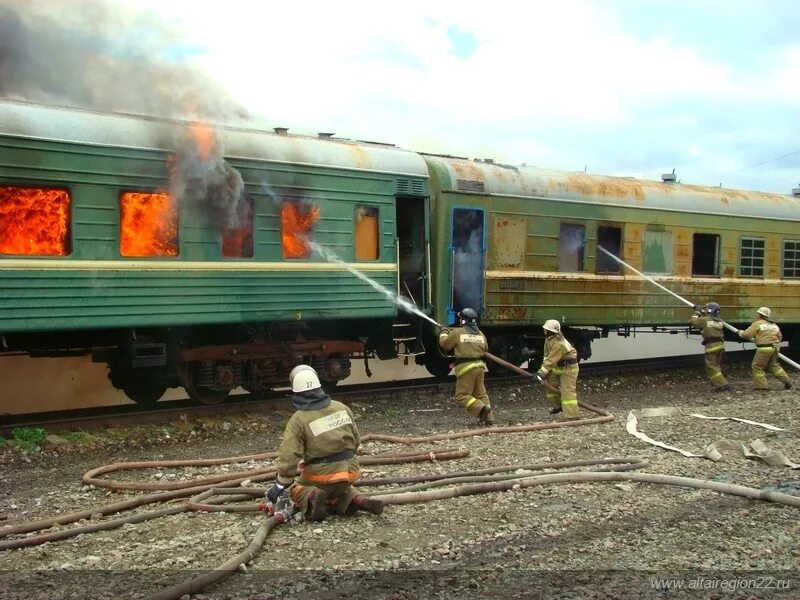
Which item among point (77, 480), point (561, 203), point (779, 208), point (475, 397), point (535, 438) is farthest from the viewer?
point (779, 208)

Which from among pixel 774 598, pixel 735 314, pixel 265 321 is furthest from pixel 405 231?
pixel 774 598

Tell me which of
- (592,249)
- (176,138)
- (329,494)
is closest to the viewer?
(329,494)

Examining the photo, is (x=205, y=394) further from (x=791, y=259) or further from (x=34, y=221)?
(x=791, y=259)

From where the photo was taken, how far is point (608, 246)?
49.8 ft

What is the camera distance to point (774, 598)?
4.91 m

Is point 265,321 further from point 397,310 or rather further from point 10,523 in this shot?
point 10,523

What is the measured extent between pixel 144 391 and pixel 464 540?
675 cm

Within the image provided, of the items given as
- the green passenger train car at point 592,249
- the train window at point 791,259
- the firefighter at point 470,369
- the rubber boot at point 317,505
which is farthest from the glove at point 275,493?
the train window at point 791,259

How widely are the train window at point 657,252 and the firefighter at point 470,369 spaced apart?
5.77 meters

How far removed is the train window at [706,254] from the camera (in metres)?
16.6

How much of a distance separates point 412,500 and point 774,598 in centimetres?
264

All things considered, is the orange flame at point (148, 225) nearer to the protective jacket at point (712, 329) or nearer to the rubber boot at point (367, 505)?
the rubber boot at point (367, 505)

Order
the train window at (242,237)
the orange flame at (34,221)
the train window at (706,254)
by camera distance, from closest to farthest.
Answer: the orange flame at (34,221)
the train window at (242,237)
the train window at (706,254)

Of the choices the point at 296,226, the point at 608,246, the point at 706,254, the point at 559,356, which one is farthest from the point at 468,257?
the point at 706,254
